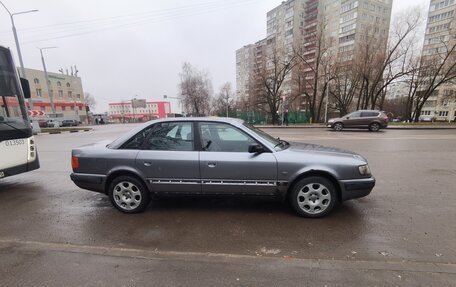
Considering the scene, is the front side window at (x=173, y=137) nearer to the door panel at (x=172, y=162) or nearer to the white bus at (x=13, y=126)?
the door panel at (x=172, y=162)

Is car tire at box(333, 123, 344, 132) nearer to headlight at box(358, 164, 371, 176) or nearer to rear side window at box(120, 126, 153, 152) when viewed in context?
headlight at box(358, 164, 371, 176)

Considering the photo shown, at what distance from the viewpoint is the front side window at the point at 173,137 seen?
375 cm

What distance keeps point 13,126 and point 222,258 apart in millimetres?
5319

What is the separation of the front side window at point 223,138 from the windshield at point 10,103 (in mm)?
4275

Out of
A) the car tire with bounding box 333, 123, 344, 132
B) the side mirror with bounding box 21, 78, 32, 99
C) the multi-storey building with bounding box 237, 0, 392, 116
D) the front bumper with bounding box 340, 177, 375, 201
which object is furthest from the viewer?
the multi-storey building with bounding box 237, 0, 392, 116

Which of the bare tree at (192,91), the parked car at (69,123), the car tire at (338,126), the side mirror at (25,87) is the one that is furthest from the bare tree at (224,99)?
the side mirror at (25,87)

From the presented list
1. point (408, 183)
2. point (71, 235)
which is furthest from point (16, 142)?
point (408, 183)

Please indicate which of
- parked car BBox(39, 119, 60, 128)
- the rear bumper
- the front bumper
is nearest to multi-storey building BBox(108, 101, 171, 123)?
parked car BBox(39, 119, 60, 128)

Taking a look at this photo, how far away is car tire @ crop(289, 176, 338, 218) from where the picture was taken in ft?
11.5

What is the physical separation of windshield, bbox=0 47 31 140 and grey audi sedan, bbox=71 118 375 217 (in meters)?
2.16

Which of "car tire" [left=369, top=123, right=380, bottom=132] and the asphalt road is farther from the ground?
the asphalt road

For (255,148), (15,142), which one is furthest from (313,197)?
(15,142)

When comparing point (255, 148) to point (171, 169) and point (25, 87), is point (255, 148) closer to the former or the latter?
point (171, 169)

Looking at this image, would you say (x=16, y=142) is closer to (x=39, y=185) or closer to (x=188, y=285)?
(x=39, y=185)
